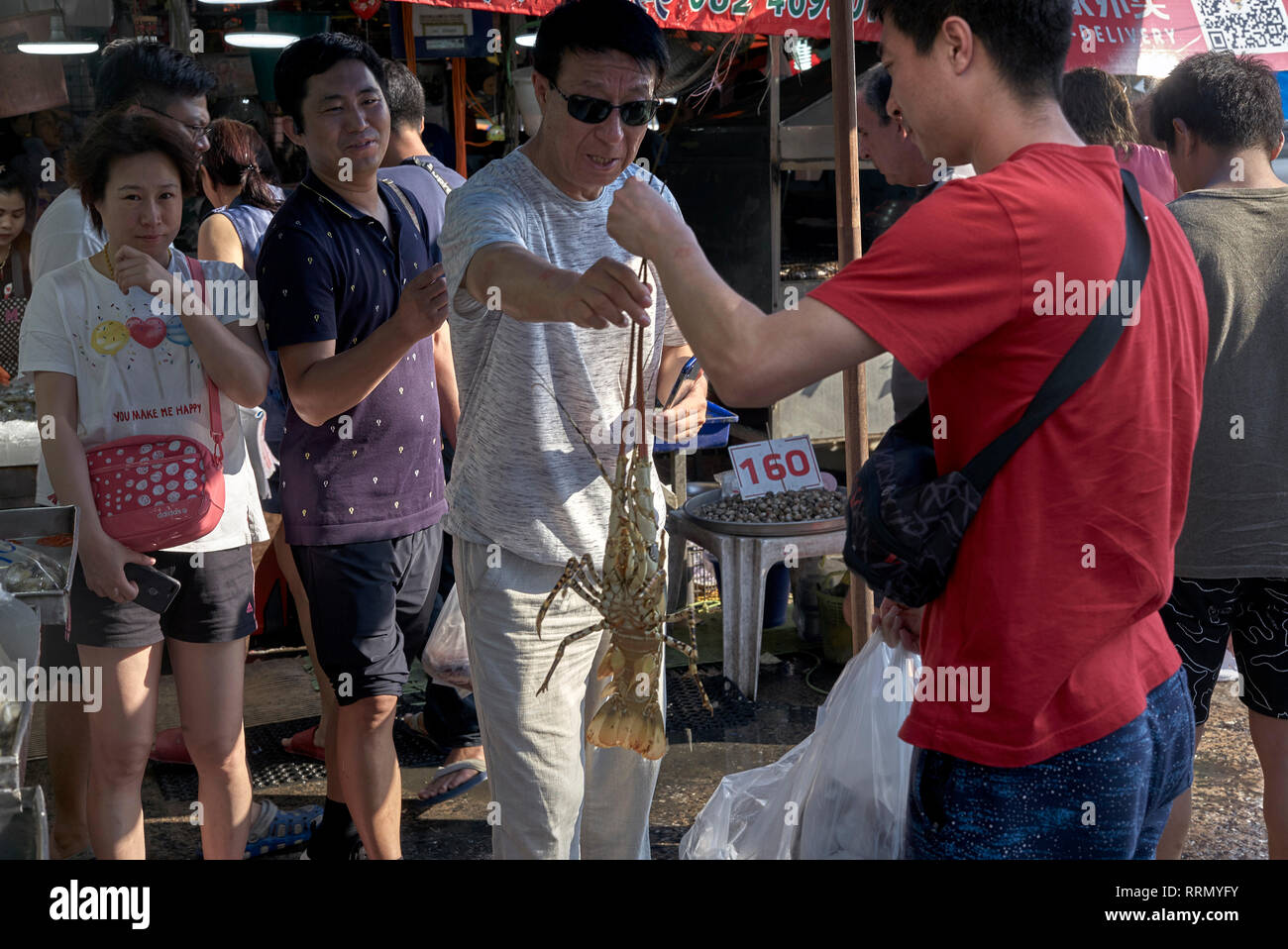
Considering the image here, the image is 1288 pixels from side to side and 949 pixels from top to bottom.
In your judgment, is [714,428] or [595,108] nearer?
[595,108]

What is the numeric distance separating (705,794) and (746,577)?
1.03 metres

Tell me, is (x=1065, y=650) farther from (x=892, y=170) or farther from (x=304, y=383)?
(x=892, y=170)

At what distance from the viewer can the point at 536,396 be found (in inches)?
95.3

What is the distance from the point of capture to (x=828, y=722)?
296 cm

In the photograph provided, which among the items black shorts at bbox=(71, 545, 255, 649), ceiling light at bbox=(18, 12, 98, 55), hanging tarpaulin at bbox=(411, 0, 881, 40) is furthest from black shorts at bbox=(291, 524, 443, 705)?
ceiling light at bbox=(18, 12, 98, 55)

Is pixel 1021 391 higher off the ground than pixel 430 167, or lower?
lower

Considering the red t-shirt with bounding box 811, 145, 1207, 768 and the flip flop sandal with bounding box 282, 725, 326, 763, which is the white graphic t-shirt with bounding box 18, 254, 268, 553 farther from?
the red t-shirt with bounding box 811, 145, 1207, 768

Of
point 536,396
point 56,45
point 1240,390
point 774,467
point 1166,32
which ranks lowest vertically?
point 774,467

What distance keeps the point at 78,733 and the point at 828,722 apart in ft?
7.43

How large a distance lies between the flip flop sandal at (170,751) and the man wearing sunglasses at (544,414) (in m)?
2.28

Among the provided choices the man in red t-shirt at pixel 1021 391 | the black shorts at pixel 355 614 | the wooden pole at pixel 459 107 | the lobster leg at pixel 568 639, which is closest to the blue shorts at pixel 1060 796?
the man in red t-shirt at pixel 1021 391

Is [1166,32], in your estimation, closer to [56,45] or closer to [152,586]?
[152,586]

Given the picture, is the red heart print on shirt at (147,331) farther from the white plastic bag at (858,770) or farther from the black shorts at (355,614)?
the white plastic bag at (858,770)

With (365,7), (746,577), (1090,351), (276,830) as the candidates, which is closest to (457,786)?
(276,830)
